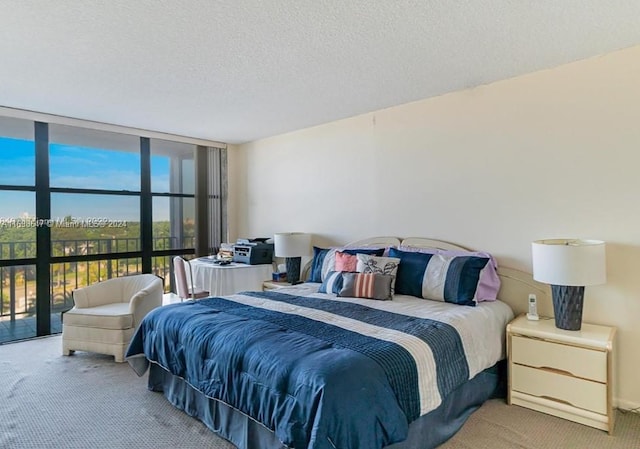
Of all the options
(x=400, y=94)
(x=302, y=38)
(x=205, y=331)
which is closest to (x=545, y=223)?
(x=400, y=94)

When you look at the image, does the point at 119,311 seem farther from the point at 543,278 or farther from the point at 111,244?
A: the point at 543,278

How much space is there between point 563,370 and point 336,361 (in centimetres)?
164

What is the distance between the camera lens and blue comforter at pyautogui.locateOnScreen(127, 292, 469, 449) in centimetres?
165

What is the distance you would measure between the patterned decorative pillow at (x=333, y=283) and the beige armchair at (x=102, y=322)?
5.74 ft

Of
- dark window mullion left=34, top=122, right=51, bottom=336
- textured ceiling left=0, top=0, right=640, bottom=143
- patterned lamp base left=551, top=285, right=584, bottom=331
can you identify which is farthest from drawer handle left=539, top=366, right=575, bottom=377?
dark window mullion left=34, top=122, right=51, bottom=336

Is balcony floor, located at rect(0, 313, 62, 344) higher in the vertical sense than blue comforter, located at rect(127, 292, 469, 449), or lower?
lower

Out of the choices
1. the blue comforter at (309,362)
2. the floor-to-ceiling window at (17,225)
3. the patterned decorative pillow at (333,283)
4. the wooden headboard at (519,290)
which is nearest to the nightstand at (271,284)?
the patterned decorative pillow at (333,283)

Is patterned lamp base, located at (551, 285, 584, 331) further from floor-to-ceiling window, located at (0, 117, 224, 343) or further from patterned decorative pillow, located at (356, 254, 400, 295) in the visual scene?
floor-to-ceiling window, located at (0, 117, 224, 343)

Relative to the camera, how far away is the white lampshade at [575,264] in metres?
2.41

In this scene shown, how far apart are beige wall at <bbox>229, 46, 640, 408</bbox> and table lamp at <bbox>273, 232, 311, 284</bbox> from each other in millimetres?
251

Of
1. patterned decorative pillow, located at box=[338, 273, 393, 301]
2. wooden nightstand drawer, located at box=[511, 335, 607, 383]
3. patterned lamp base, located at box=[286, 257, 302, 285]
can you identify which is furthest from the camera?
patterned lamp base, located at box=[286, 257, 302, 285]

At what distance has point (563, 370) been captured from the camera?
2.45 m

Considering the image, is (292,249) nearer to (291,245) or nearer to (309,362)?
(291,245)

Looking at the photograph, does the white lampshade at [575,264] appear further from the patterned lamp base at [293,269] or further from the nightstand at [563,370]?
the patterned lamp base at [293,269]
